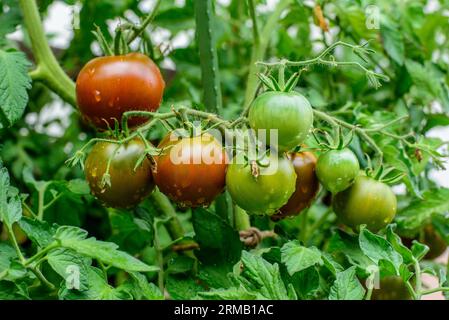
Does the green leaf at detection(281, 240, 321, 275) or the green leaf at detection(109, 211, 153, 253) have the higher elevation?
the green leaf at detection(281, 240, 321, 275)

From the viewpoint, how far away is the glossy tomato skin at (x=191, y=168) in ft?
2.42

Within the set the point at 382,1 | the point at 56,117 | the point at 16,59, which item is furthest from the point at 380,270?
the point at 56,117

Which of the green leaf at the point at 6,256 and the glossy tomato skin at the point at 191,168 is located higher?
the glossy tomato skin at the point at 191,168

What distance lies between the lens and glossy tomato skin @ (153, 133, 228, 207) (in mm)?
738

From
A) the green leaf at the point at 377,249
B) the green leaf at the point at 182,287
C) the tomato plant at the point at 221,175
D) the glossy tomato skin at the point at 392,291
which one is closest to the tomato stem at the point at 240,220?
the tomato plant at the point at 221,175

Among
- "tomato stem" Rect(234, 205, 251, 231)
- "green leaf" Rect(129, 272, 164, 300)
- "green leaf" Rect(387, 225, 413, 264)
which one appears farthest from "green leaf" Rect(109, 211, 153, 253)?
"green leaf" Rect(387, 225, 413, 264)

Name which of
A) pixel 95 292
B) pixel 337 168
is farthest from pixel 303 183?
pixel 95 292

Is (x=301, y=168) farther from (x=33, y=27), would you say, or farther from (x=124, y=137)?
(x=33, y=27)

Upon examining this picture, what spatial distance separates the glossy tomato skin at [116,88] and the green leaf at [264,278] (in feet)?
0.72

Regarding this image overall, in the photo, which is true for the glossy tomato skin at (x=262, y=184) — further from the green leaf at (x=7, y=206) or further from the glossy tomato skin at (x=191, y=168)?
the green leaf at (x=7, y=206)

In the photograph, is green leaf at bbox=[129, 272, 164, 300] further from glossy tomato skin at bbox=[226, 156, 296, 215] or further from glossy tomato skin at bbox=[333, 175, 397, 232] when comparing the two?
glossy tomato skin at bbox=[333, 175, 397, 232]

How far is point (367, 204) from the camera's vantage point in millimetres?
797

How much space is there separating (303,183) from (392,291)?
44cm

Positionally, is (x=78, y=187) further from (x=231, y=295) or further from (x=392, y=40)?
(x=392, y=40)
